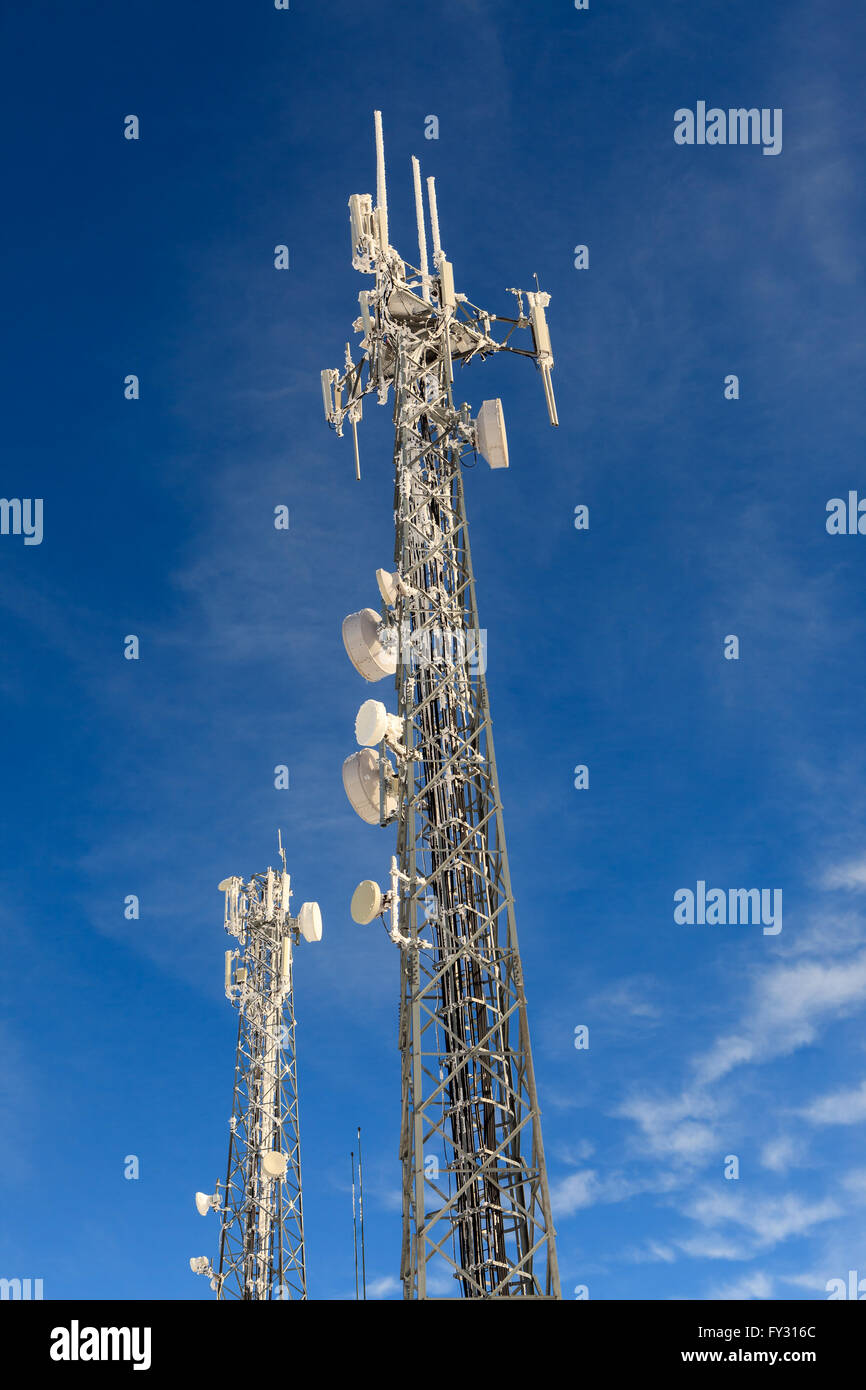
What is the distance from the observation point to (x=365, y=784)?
56.3 feet

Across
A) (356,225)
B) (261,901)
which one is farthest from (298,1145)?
(356,225)

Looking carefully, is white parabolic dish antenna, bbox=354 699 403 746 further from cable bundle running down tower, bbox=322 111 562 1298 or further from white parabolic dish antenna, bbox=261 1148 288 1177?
white parabolic dish antenna, bbox=261 1148 288 1177

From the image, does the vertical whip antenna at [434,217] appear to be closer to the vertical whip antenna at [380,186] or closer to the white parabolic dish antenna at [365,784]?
the vertical whip antenna at [380,186]

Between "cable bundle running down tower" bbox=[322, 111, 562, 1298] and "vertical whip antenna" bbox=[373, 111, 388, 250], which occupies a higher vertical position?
"vertical whip antenna" bbox=[373, 111, 388, 250]

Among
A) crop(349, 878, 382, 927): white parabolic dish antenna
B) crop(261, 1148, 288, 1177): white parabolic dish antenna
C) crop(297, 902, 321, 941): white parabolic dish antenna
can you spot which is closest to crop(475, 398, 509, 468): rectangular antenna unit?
crop(349, 878, 382, 927): white parabolic dish antenna

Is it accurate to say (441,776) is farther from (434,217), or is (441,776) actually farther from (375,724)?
(434,217)

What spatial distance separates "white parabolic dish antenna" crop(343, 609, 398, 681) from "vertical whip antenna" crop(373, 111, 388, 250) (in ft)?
23.1

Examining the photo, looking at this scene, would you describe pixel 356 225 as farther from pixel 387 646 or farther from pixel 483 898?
pixel 483 898

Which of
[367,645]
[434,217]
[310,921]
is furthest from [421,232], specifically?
[310,921]

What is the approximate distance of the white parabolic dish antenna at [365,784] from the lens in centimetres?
1716

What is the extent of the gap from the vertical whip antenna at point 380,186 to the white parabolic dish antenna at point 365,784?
9.47 m

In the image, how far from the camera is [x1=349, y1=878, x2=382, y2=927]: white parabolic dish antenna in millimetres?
15773
